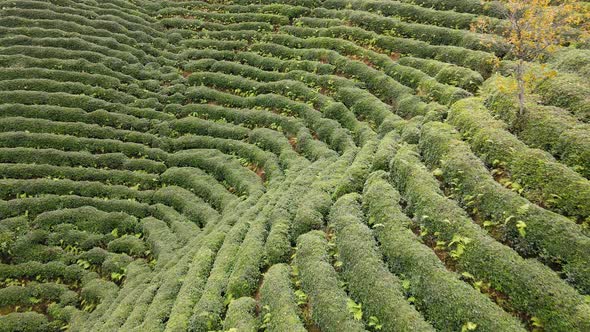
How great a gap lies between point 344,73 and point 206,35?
14661 mm

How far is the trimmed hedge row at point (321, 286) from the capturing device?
432 inches

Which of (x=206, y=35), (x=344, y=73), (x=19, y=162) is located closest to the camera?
(x=19, y=162)

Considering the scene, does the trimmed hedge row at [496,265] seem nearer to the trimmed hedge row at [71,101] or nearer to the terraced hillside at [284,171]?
the terraced hillside at [284,171]

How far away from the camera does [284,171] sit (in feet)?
68.4

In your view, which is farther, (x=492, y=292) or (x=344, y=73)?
(x=344, y=73)

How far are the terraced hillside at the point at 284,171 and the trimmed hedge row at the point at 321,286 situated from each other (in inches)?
2.5

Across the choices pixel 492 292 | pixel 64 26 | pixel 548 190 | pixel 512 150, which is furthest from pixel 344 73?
pixel 64 26

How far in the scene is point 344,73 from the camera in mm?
25547

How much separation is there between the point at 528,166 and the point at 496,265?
12.6ft

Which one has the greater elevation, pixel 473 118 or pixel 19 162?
pixel 473 118

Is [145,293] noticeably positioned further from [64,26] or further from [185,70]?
[64,26]

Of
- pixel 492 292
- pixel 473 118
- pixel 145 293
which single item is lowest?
pixel 145 293

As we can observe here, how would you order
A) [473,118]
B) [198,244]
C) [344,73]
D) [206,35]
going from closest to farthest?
[473,118] → [198,244] → [344,73] → [206,35]

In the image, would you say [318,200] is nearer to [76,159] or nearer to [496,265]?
[496,265]
